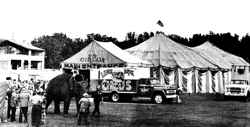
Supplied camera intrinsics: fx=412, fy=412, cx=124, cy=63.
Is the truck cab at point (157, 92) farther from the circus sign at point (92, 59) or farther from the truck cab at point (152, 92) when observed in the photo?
the circus sign at point (92, 59)

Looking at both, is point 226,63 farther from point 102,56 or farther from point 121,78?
point 121,78

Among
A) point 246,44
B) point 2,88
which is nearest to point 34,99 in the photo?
point 2,88

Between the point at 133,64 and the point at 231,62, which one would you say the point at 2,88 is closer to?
the point at 133,64

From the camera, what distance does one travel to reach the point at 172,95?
27328 mm

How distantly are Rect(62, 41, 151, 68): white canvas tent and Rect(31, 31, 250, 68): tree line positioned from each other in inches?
1072

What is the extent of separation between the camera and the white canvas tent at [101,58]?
34.6 meters

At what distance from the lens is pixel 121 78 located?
2883 cm

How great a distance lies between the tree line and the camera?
239ft

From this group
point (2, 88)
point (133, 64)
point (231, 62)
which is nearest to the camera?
point (2, 88)

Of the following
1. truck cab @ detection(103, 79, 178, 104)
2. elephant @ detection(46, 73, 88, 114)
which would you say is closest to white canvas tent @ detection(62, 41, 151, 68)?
truck cab @ detection(103, 79, 178, 104)

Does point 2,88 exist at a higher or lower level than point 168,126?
higher

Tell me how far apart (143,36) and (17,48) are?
26.0 meters

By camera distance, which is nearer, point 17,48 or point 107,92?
point 107,92

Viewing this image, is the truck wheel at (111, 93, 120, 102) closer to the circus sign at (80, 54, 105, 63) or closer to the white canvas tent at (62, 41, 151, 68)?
the white canvas tent at (62, 41, 151, 68)
